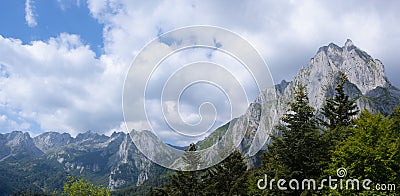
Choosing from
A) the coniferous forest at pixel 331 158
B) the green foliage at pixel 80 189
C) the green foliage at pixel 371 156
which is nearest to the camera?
the green foliage at pixel 371 156

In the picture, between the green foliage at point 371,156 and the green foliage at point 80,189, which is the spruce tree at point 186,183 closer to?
the green foliage at point 80,189

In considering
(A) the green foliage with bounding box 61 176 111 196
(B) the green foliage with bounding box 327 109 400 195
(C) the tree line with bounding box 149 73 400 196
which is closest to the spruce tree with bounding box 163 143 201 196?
(C) the tree line with bounding box 149 73 400 196

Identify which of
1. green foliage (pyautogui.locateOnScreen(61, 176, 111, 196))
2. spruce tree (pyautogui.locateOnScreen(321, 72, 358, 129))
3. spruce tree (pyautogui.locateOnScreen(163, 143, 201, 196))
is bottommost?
green foliage (pyautogui.locateOnScreen(61, 176, 111, 196))

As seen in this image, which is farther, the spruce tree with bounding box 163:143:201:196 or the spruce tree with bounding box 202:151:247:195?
the spruce tree with bounding box 163:143:201:196

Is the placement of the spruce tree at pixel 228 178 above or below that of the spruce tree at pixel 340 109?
below

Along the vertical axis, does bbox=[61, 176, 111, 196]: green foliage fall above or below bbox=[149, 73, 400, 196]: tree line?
below

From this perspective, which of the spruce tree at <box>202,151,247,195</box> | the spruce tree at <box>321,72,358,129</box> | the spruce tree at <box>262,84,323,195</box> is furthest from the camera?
the spruce tree at <box>321,72,358,129</box>

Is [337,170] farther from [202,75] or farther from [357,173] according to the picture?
[202,75]

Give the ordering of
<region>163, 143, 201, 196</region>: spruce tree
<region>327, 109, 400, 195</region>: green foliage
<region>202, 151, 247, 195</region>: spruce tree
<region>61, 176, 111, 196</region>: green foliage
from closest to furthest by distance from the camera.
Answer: <region>327, 109, 400, 195</region>: green foliage
<region>61, 176, 111, 196</region>: green foliage
<region>202, 151, 247, 195</region>: spruce tree
<region>163, 143, 201, 196</region>: spruce tree

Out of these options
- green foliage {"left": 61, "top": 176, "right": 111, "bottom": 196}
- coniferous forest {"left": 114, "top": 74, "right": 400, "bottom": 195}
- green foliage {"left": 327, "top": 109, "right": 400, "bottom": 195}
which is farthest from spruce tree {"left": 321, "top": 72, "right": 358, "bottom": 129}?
green foliage {"left": 61, "top": 176, "right": 111, "bottom": 196}

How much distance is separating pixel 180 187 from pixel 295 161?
65.9ft

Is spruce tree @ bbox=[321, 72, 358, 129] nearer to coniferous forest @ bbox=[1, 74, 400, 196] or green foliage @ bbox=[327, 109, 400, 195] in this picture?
coniferous forest @ bbox=[1, 74, 400, 196]

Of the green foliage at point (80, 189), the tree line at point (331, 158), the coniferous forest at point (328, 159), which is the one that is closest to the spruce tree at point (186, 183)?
the coniferous forest at point (328, 159)

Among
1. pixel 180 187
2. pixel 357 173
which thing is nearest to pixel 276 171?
pixel 357 173
